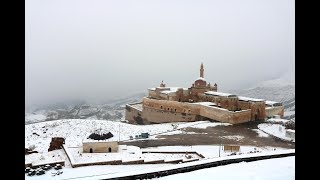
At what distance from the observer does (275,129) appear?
2105 centimetres

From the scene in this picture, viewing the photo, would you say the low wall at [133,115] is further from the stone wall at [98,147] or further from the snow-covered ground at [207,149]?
the stone wall at [98,147]

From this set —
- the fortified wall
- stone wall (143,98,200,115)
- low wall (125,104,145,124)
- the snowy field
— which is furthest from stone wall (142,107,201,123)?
the snowy field

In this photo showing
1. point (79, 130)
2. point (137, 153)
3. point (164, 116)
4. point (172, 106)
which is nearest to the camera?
point (137, 153)

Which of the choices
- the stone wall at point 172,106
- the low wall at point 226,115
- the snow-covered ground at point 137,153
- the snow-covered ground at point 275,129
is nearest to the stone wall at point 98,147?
the snow-covered ground at point 137,153

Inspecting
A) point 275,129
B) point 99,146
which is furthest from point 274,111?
point 99,146

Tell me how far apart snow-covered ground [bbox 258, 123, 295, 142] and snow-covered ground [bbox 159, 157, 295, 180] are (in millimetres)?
12778

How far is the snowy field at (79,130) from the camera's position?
20.3 meters

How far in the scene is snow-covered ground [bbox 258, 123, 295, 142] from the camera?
19484mm

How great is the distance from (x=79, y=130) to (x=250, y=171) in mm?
17988

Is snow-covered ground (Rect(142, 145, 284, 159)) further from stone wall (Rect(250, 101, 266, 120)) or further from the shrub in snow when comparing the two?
stone wall (Rect(250, 101, 266, 120))

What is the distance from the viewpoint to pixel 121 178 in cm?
616

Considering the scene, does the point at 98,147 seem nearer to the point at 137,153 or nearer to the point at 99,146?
the point at 99,146
